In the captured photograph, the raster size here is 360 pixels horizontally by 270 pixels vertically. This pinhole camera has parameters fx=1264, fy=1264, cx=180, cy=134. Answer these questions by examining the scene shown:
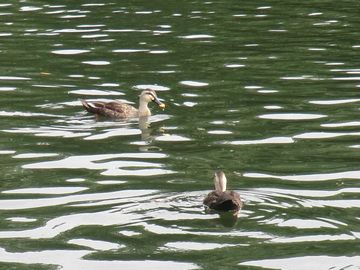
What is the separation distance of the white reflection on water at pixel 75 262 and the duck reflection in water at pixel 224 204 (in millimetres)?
1391

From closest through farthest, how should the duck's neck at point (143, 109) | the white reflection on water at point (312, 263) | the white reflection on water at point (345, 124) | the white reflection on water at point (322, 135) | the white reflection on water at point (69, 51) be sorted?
1. the white reflection on water at point (312, 263)
2. the white reflection on water at point (322, 135)
3. the white reflection on water at point (345, 124)
4. the duck's neck at point (143, 109)
5. the white reflection on water at point (69, 51)

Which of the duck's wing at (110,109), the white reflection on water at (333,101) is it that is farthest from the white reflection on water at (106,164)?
the white reflection on water at (333,101)

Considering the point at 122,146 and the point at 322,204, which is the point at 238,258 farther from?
the point at 122,146

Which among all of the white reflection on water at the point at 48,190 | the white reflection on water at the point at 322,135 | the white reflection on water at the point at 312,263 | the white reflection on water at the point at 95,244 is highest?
the white reflection on water at the point at 95,244

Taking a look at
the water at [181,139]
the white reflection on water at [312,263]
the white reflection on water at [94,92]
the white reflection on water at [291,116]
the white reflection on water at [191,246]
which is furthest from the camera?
the white reflection on water at [94,92]

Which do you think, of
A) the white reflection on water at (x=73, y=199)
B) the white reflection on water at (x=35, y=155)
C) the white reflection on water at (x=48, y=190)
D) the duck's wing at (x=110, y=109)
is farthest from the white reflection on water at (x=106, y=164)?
the duck's wing at (x=110, y=109)

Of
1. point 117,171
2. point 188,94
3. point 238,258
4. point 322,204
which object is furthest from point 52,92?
point 238,258

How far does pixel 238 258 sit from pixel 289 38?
526 inches

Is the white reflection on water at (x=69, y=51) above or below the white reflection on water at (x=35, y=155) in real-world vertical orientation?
below

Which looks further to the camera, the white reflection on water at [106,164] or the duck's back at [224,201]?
the white reflection on water at [106,164]

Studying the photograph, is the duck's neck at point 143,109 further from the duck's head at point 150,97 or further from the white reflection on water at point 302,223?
the white reflection on water at point 302,223

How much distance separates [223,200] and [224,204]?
0.04m

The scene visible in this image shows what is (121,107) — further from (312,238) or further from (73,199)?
(312,238)

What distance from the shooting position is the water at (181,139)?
11.4 metres
